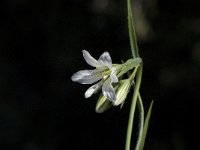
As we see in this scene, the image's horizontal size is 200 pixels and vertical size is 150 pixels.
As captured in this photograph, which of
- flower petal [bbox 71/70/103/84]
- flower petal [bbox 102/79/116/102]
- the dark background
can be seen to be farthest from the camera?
the dark background

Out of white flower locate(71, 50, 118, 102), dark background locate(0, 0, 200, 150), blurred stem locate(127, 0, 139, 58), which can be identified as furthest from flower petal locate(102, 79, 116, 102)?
dark background locate(0, 0, 200, 150)

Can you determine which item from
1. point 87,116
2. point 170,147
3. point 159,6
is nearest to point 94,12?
point 159,6

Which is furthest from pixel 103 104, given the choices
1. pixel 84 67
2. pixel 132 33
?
pixel 84 67

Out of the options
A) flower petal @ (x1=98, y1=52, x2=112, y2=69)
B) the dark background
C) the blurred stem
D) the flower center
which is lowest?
the dark background

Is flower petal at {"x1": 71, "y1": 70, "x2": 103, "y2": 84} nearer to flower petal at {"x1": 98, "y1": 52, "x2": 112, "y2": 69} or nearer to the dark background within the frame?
flower petal at {"x1": 98, "y1": 52, "x2": 112, "y2": 69}

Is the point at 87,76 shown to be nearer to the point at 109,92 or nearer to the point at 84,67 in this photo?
the point at 109,92

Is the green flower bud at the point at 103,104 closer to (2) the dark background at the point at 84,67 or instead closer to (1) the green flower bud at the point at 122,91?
(1) the green flower bud at the point at 122,91
